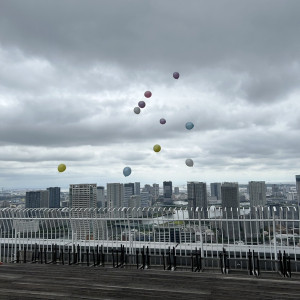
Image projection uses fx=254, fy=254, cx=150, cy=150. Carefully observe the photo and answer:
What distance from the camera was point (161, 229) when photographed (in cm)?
717

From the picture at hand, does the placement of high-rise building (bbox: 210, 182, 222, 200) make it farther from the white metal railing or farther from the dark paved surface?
the dark paved surface

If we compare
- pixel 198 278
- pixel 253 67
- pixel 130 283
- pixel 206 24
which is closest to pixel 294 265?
pixel 198 278

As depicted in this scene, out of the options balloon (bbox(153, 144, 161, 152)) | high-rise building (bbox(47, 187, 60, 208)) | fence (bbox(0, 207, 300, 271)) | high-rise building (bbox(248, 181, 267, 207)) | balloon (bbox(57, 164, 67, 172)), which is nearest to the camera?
fence (bbox(0, 207, 300, 271))

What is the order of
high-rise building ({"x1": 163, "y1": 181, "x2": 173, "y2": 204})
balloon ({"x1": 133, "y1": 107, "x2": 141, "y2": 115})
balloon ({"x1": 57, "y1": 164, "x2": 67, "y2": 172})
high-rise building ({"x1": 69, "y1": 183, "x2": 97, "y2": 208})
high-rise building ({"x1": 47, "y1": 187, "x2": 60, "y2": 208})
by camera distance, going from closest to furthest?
balloon ({"x1": 57, "y1": 164, "x2": 67, "y2": 172}) < high-rise building ({"x1": 69, "y1": 183, "x2": 97, "y2": 208}) < balloon ({"x1": 133, "y1": 107, "x2": 141, "y2": 115}) < high-rise building ({"x1": 47, "y1": 187, "x2": 60, "y2": 208}) < high-rise building ({"x1": 163, "y1": 181, "x2": 173, "y2": 204})

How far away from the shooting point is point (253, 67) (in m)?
12.4

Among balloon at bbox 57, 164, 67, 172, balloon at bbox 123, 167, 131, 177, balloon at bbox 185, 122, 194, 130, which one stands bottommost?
balloon at bbox 123, 167, 131, 177

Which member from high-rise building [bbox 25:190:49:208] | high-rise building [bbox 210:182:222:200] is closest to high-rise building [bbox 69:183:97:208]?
high-rise building [bbox 25:190:49:208]

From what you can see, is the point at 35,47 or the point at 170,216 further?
the point at 35,47

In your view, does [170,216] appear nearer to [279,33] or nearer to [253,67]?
[279,33]

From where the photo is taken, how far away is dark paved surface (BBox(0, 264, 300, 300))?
355 centimetres

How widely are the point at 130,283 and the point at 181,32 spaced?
783 cm

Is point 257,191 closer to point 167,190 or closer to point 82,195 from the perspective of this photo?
point 167,190

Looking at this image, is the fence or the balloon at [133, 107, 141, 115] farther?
the balloon at [133, 107, 141, 115]

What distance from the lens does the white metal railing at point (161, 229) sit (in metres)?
6.12
